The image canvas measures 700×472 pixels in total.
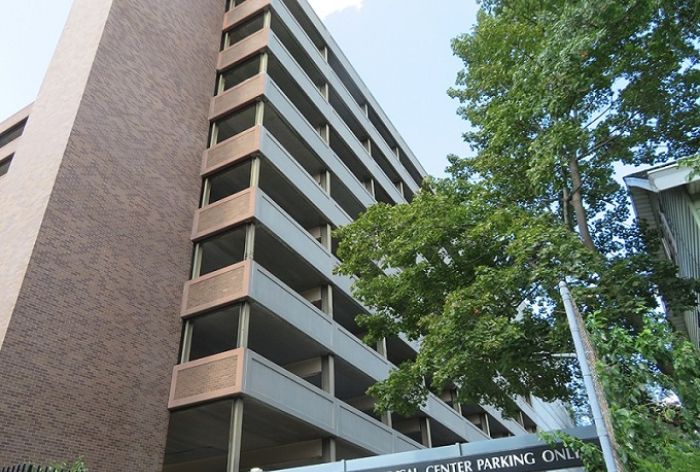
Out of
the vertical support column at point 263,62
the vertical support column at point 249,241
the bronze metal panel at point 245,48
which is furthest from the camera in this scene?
the bronze metal panel at point 245,48

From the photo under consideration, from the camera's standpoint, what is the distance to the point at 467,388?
11906 millimetres

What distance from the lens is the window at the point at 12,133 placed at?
23.9 meters

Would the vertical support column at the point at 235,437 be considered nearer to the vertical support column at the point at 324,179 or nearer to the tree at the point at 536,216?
the tree at the point at 536,216

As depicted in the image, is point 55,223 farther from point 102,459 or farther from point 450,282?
point 450,282

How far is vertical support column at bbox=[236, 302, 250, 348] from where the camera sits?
16047 millimetres

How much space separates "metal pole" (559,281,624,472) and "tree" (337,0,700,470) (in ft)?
9.43

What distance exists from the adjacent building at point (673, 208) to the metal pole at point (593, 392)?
4.35m

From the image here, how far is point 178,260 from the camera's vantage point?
18.3m

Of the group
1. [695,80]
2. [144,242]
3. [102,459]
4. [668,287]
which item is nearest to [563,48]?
[695,80]

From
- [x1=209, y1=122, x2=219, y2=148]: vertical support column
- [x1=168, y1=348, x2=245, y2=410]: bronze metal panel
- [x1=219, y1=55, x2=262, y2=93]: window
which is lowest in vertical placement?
[x1=168, y1=348, x2=245, y2=410]: bronze metal panel

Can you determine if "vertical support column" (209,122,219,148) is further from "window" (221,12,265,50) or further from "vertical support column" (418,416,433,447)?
"vertical support column" (418,416,433,447)

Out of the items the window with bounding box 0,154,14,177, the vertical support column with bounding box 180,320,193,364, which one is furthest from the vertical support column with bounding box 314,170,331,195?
the window with bounding box 0,154,14,177

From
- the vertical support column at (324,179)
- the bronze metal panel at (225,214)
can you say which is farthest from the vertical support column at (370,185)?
the bronze metal panel at (225,214)

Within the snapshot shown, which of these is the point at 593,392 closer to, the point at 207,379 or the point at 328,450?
the point at 207,379
